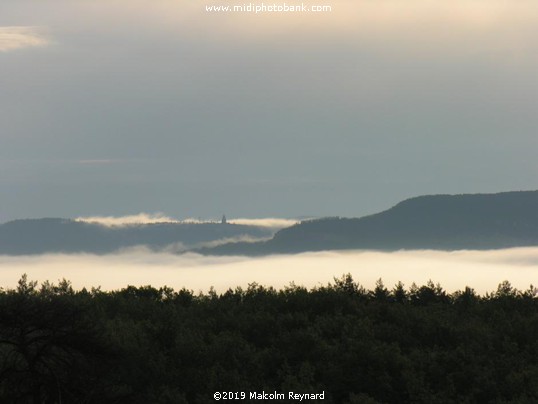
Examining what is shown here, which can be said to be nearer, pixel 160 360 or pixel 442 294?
pixel 160 360

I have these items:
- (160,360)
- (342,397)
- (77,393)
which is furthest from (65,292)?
(77,393)

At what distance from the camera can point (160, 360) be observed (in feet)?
249

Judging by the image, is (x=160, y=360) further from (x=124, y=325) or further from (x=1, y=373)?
(x=1, y=373)

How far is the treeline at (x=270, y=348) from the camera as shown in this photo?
172 ft

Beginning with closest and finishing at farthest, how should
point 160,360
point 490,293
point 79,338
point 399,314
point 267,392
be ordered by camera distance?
point 79,338 < point 267,392 < point 160,360 < point 399,314 < point 490,293

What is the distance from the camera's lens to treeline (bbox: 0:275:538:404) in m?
52.5

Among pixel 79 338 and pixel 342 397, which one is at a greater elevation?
pixel 79 338

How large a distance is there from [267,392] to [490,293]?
40.0 meters

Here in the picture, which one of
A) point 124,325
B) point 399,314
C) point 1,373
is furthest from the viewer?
point 399,314

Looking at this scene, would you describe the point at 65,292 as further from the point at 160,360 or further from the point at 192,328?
the point at 160,360

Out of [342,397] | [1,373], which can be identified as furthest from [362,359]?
[1,373]

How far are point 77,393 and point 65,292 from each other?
2101 inches

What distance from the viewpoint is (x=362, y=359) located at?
77.2 metres

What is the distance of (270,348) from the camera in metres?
82.4
